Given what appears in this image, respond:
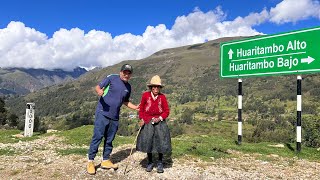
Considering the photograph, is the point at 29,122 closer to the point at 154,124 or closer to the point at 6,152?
the point at 6,152

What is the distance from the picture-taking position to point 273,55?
13914mm

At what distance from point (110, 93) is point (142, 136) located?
61.4 inches

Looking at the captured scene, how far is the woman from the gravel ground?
67cm

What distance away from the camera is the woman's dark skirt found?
967 centimetres

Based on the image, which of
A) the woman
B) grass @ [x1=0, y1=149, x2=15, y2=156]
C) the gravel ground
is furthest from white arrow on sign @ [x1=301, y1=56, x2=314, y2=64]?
grass @ [x1=0, y1=149, x2=15, y2=156]

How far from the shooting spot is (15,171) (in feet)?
32.1

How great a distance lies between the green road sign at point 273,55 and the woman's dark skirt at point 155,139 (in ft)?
20.6

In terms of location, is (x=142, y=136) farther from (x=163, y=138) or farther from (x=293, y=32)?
(x=293, y=32)

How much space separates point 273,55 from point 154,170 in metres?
7.35

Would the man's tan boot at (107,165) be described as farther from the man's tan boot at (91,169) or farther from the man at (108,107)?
the man's tan boot at (91,169)

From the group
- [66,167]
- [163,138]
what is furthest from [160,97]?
[66,167]

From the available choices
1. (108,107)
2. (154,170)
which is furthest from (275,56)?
(108,107)

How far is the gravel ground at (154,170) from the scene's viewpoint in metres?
9.46

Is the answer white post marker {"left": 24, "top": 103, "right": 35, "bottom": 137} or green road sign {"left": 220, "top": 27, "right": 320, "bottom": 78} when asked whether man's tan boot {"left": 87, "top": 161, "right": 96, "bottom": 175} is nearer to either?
green road sign {"left": 220, "top": 27, "right": 320, "bottom": 78}
